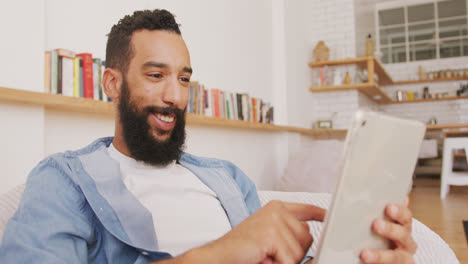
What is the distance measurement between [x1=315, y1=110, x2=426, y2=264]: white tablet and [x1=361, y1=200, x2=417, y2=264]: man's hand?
10mm

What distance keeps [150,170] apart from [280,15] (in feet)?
11.6

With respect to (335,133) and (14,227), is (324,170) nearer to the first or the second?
(335,133)

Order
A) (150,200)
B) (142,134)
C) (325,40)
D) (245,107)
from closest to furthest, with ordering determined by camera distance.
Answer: (150,200) → (142,134) → (245,107) → (325,40)

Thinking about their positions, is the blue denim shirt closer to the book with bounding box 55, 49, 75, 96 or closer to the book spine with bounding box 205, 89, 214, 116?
the book with bounding box 55, 49, 75, 96

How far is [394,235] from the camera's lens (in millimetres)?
560

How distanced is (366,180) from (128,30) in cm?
85

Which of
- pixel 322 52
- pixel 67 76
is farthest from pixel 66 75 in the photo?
pixel 322 52

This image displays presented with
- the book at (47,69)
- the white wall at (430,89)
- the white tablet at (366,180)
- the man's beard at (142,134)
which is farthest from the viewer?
the white wall at (430,89)

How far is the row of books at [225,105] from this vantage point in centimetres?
245

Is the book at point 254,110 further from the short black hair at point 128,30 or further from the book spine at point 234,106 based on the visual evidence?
the short black hair at point 128,30

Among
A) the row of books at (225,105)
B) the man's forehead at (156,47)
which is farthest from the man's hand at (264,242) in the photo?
the row of books at (225,105)

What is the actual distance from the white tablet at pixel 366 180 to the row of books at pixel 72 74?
1423 mm

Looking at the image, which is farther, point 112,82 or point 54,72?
point 54,72

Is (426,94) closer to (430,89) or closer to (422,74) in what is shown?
(430,89)
